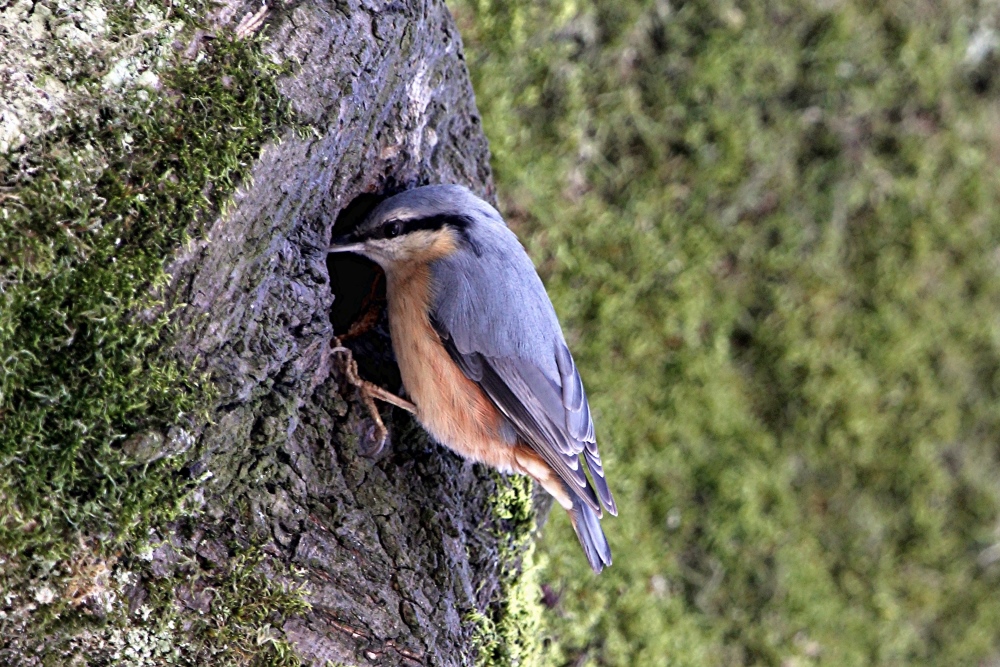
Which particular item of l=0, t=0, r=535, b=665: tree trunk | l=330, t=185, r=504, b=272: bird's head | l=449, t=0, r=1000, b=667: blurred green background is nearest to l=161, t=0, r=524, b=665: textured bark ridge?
l=0, t=0, r=535, b=665: tree trunk

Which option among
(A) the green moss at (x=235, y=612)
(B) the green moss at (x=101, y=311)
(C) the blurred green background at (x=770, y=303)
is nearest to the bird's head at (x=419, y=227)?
(B) the green moss at (x=101, y=311)

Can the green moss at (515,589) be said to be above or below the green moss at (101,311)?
below

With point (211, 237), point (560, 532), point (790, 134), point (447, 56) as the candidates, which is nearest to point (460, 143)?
point (447, 56)

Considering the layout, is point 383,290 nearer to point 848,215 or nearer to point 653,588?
point 653,588

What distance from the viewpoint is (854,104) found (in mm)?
4773

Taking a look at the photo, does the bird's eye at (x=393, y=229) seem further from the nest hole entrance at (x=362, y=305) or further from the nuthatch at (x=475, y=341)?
the nest hole entrance at (x=362, y=305)

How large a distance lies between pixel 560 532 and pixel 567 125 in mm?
1924

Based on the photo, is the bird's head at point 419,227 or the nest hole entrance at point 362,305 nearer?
the bird's head at point 419,227

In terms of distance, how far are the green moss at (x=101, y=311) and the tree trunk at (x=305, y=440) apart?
0.17ft

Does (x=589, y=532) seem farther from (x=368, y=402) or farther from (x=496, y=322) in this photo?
(x=368, y=402)

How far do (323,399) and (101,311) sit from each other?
802mm

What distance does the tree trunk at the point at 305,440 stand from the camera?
7.18 feet

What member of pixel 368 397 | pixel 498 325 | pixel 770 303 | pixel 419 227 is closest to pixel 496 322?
pixel 498 325

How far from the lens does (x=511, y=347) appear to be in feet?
9.96
